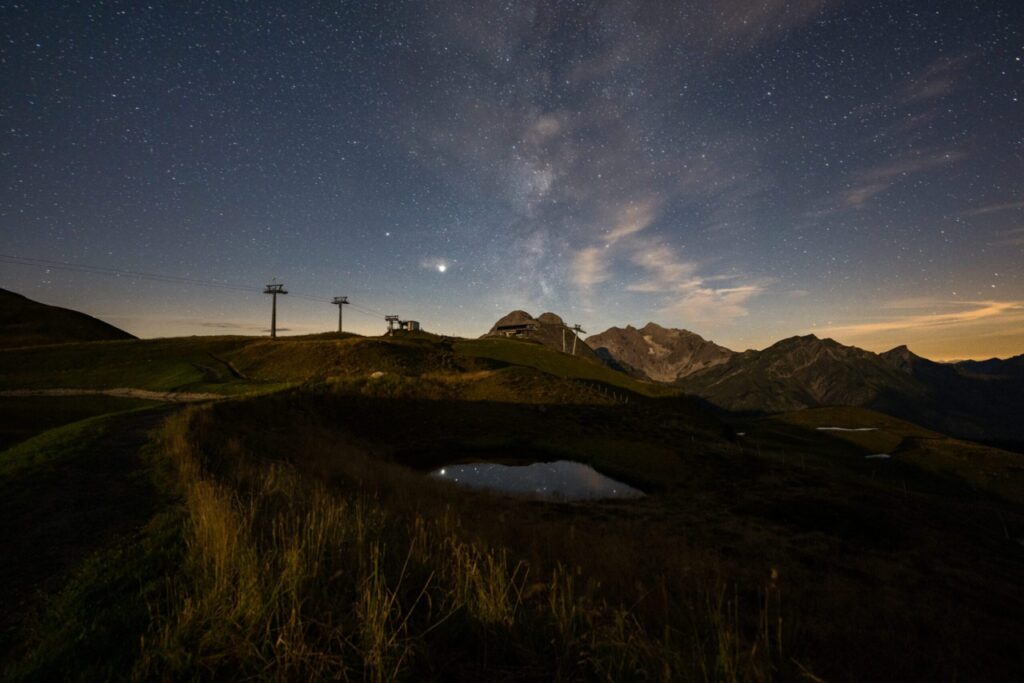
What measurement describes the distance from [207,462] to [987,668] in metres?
20.8

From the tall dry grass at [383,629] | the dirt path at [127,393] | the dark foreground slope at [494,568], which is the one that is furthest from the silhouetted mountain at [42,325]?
the tall dry grass at [383,629]

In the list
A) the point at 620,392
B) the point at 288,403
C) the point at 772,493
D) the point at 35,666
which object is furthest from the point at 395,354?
the point at 35,666

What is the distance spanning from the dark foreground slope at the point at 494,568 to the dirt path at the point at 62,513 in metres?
0.34

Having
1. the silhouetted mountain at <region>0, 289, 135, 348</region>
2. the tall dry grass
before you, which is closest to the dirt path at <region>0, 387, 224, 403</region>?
the tall dry grass

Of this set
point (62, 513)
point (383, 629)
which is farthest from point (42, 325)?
point (383, 629)

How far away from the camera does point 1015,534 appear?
3130 centimetres

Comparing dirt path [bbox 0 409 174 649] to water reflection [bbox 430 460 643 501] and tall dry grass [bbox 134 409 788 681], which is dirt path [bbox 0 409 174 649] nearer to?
tall dry grass [bbox 134 409 788 681]

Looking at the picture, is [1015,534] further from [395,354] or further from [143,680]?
[395,354]

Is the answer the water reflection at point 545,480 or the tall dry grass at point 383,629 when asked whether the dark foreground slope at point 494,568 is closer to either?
the tall dry grass at point 383,629

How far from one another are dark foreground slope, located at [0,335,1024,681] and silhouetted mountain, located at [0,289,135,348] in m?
147

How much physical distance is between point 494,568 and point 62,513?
10.5 metres

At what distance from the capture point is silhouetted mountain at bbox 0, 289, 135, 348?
12016cm

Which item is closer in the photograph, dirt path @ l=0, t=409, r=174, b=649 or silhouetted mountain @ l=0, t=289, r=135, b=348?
dirt path @ l=0, t=409, r=174, b=649

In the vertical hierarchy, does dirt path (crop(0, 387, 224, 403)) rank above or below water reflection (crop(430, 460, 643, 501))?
above
